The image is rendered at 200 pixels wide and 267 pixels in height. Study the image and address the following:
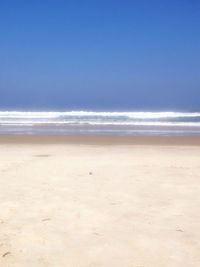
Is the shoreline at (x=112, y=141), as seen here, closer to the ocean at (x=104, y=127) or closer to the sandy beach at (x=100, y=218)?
the ocean at (x=104, y=127)

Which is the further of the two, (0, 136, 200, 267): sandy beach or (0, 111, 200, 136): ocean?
(0, 111, 200, 136): ocean

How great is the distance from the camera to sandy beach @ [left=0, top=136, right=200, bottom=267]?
4.30 m

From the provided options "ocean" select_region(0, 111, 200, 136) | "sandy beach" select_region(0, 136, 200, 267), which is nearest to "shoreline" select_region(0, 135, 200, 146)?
"ocean" select_region(0, 111, 200, 136)

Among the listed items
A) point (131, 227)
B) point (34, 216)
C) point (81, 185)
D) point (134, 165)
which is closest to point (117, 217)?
point (131, 227)

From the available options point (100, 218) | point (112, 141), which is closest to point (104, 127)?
point (112, 141)

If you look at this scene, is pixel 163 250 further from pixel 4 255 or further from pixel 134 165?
pixel 134 165

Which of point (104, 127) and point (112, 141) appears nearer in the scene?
point (112, 141)

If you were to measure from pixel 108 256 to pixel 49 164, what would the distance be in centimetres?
686

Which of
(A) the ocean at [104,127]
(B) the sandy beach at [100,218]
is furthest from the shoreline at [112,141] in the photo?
(B) the sandy beach at [100,218]

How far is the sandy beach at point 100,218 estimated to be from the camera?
4.30 metres

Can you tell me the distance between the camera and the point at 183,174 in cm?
913

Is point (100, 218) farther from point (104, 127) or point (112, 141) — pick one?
point (104, 127)

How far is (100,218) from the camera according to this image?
5.59m

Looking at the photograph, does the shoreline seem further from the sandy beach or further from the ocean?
the sandy beach
